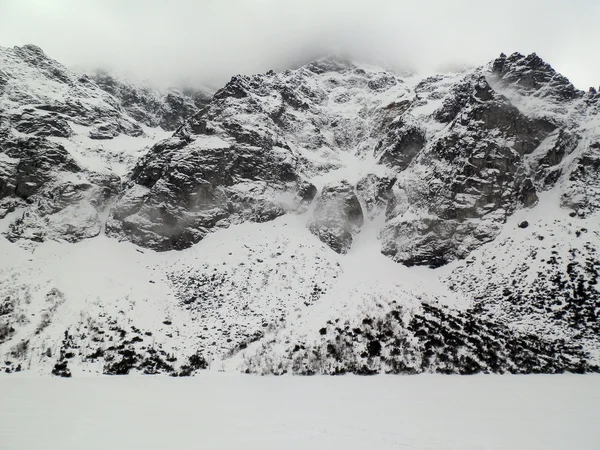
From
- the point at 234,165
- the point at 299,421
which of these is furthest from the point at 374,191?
the point at 299,421

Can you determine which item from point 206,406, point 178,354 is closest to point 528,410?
point 206,406

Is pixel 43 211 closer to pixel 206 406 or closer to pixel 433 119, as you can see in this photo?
pixel 206 406

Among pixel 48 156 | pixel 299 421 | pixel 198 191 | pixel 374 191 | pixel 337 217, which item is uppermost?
pixel 374 191

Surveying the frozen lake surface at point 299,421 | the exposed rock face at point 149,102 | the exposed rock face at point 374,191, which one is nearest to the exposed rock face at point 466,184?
the exposed rock face at point 374,191

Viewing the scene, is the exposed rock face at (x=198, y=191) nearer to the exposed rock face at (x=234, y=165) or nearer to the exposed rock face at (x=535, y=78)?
the exposed rock face at (x=234, y=165)

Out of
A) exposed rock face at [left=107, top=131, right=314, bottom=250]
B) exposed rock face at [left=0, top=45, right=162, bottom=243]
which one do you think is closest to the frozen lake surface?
exposed rock face at [left=107, top=131, right=314, bottom=250]

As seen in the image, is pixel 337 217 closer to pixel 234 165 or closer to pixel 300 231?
pixel 300 231

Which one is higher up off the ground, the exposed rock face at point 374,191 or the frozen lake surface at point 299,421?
the exposed rock face at point 374,191
